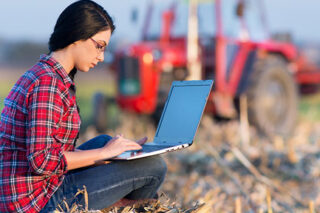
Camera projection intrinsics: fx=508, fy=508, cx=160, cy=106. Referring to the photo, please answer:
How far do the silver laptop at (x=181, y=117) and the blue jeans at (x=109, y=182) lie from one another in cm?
8

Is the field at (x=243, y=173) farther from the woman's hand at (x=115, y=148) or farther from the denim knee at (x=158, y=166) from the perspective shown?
the woman's hand at (x=115, y=148)

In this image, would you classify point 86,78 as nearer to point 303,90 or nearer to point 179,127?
point 303,90

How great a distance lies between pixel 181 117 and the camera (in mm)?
2646

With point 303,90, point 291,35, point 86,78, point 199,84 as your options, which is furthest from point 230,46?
point 86,78

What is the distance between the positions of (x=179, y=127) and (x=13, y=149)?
2.73 feet

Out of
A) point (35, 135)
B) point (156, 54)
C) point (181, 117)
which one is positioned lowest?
point (156, 54)

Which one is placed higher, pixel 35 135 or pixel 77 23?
pixel 77 23

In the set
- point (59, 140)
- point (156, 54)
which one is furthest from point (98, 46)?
point (156, 54)

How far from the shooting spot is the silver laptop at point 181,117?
2.54 metres

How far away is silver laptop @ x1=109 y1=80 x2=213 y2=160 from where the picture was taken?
2.54 metres

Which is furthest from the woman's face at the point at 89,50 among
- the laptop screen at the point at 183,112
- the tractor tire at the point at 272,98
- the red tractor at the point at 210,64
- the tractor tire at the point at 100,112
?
the tractor tire at the point at 100,112

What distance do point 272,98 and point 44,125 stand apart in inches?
237

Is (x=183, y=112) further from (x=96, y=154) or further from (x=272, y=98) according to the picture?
(x=272, y=98)

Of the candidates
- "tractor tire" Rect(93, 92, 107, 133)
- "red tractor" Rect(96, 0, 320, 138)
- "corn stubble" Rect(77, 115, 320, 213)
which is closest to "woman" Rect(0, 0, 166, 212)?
"corn stubble" Rect(77, 115, 320, 213)
